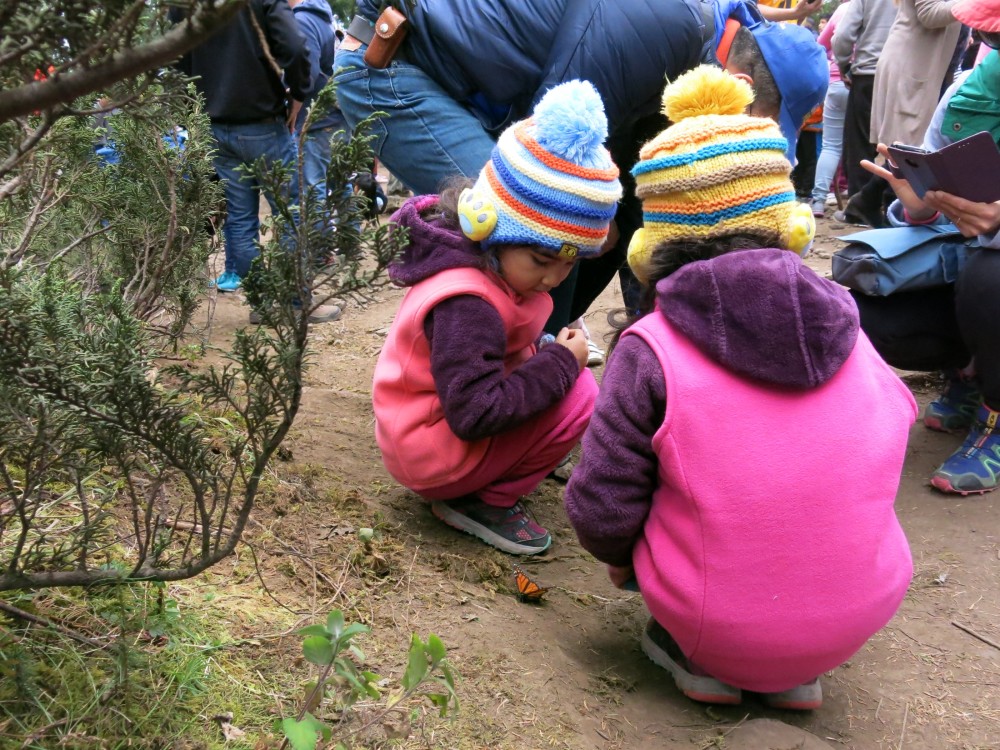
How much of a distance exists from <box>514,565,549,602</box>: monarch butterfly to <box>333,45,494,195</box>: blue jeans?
1.32m

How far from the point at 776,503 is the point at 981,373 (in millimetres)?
1854

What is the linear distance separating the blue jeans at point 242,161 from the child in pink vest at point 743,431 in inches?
127

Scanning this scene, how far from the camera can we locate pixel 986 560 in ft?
9.57

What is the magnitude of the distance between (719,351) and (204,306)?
4.66 m

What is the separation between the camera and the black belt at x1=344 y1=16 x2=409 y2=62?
9.62 feet

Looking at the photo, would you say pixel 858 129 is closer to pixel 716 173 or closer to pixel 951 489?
pixel 951 489

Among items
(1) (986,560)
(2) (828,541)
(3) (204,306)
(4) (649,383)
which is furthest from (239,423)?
(3) (204,306)

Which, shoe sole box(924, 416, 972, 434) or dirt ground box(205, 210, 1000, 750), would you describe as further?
shoe sole box(924, 416, 972, 434)

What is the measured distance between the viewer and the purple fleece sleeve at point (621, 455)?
6.27ft

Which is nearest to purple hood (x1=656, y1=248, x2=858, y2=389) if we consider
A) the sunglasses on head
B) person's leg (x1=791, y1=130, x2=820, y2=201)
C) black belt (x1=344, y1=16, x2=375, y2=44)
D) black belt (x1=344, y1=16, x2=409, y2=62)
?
black belt (x1=344, y1=16, x2=409, y2=62)

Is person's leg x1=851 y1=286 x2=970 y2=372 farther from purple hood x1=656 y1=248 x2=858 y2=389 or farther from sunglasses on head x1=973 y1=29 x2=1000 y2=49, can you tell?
purple hood x1=656 y1=248 x2=858 y2=389

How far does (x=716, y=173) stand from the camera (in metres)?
1.92

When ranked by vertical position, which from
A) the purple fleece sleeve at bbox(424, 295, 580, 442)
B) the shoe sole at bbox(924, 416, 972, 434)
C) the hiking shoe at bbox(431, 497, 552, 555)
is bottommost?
the shoe sole at bbox(924, 416, 972, 434)

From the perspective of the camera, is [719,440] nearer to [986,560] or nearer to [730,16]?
[986,560]
